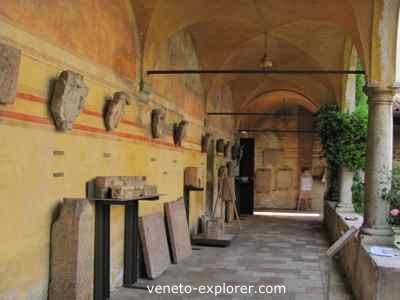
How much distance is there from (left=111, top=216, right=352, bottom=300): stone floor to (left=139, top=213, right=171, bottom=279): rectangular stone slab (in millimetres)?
138

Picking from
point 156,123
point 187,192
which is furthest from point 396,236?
point 187,192

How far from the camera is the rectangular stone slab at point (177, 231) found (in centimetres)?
748

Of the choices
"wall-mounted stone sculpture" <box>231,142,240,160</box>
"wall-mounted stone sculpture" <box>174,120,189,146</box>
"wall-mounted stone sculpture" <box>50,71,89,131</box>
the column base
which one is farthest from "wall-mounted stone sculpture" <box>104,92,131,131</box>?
"wall-mounted stone sculpture" <box>231,142,240,160</box>

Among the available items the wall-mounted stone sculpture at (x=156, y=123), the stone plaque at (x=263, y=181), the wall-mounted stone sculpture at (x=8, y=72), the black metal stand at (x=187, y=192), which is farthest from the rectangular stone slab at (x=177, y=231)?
the stone plaque at (x=263, y=181)

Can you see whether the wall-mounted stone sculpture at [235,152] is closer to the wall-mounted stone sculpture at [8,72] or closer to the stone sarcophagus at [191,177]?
the stone sarcophagus at [191,177]

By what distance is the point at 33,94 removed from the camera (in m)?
3.87

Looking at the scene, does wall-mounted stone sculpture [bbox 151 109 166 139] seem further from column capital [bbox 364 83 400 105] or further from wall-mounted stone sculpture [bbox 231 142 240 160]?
wall-mounted stone sculpture [bbox 231 142 240 160]

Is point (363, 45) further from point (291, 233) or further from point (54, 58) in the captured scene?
point (291, 233)

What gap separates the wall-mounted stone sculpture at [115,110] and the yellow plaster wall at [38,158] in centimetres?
9

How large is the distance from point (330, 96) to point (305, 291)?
7.51 metres

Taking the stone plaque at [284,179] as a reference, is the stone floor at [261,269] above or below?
below

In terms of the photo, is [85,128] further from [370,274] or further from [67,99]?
[370,274]

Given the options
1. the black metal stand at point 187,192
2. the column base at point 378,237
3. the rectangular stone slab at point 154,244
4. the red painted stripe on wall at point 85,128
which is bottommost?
the rectangular stone slab at point 154,244

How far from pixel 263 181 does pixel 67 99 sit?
17.2 m
